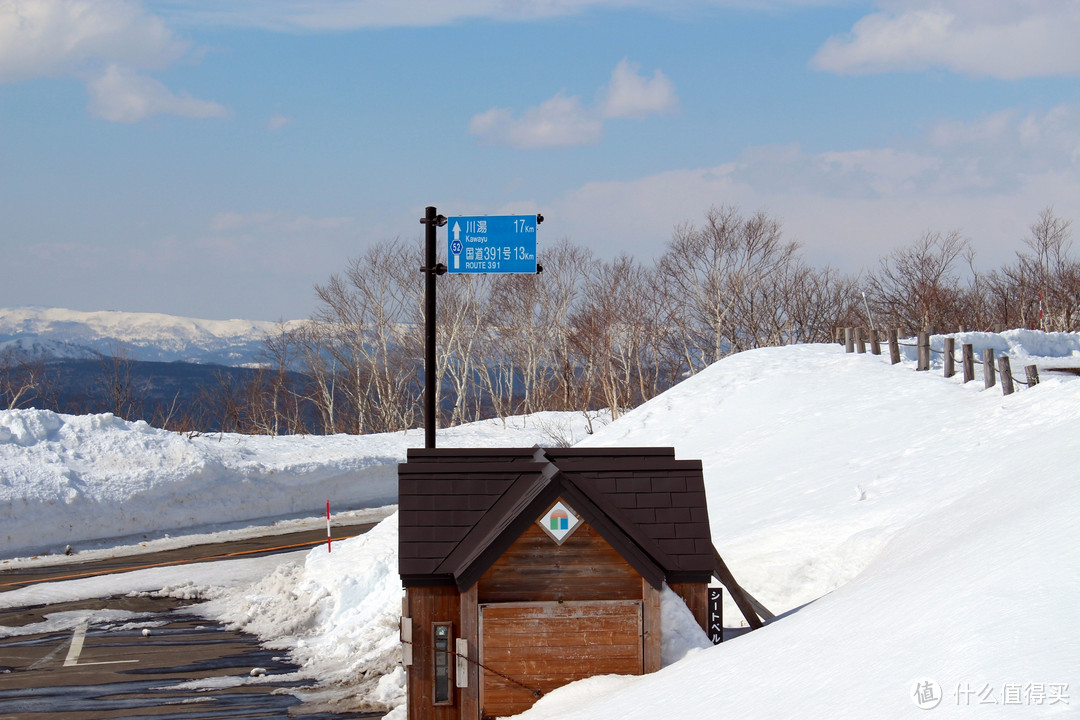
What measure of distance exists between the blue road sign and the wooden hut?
21.2 feet

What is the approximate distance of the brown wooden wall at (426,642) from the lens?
9852mm

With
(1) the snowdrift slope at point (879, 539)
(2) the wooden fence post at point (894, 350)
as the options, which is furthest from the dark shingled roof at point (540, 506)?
(2) the wooden fence post at point (894, 350)

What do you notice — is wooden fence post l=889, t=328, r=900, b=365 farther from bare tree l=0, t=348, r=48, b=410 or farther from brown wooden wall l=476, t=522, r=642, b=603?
bare tree l=0, t=348, r=48, b=410

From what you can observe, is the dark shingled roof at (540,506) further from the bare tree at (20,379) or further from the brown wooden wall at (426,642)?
the bare tree at (20,379)

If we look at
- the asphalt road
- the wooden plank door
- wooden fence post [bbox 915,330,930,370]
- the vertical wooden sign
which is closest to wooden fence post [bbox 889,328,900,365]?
wooden fence post [bbox 915,330,930,370]

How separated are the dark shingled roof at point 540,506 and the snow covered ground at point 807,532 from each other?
0.83m

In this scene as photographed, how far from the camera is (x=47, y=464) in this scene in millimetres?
25125

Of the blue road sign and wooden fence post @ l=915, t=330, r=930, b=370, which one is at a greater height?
the blue road sign

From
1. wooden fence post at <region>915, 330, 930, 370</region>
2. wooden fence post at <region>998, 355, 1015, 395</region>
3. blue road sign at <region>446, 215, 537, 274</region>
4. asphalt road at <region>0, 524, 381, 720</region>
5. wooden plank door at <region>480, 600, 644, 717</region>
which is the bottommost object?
asphalt road at <region>0, 524, 381, 720</region>

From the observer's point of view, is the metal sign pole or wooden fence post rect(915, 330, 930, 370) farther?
wooden fence post rect(915, 330, 930, 370)

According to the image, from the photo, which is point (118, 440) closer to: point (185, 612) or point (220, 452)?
point (220, 452)

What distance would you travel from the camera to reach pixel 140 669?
13195 millimetres

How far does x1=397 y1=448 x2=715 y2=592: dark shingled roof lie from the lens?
31.7 ft

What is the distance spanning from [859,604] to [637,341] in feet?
129
